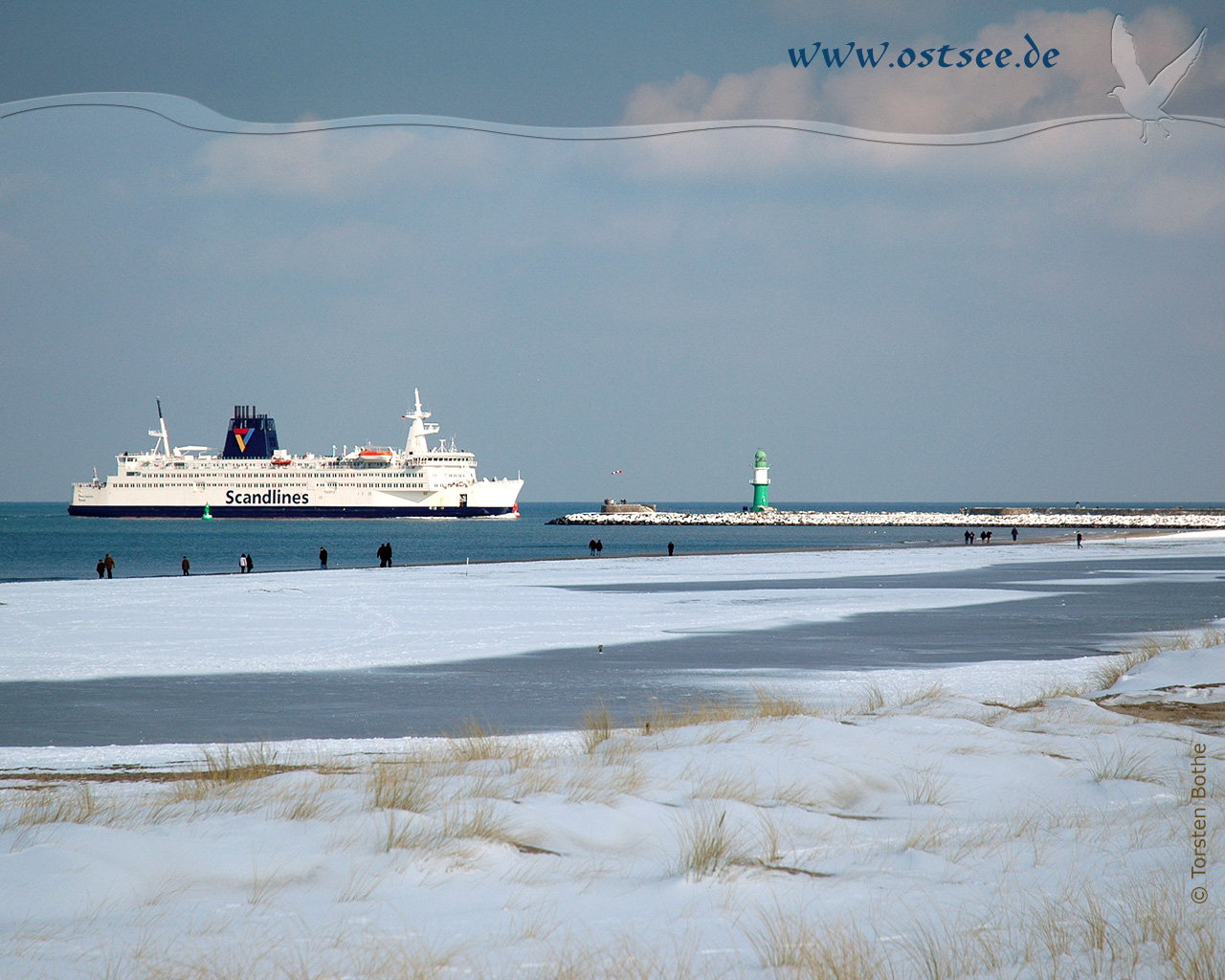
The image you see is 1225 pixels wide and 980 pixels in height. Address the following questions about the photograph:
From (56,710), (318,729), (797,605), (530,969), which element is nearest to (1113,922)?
(530,969)

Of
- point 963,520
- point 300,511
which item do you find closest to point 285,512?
point 300,511

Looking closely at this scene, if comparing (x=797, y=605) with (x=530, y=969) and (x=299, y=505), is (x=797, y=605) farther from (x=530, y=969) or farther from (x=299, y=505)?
(x=299, y=505)

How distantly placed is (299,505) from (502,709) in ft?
368

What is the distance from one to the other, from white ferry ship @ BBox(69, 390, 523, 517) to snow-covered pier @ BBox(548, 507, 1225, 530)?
39.8ft

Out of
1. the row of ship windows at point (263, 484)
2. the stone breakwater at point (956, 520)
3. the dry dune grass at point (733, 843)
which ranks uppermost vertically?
the row of ship windows at point (263, 484)

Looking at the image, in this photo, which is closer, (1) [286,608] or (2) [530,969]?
(2) [530,969]

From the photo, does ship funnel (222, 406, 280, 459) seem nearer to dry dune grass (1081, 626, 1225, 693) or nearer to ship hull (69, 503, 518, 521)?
ship hull (69, 503, 518, 521)

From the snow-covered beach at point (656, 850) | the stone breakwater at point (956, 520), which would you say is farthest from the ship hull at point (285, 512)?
the snow-covered beach at point (656, 850)

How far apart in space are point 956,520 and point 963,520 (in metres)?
0.62

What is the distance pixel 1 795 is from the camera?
17.3 ft

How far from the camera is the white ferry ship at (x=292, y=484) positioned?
382 feet

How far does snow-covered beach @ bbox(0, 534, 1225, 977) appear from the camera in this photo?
287cm

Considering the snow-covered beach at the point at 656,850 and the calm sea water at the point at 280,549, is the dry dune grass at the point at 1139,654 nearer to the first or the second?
the snow-covered beach at the point at 656,850

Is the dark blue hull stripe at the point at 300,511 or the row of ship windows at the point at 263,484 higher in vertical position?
the row of ship windows at the point at 263,484
